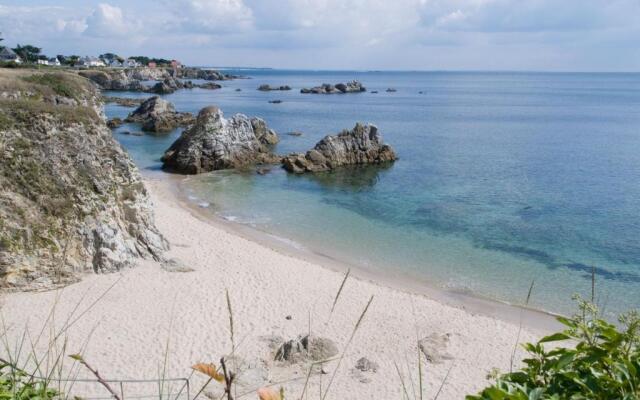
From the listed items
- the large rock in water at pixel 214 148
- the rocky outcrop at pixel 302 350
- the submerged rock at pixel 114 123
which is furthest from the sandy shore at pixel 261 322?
the submerged rock at pixel 114 123

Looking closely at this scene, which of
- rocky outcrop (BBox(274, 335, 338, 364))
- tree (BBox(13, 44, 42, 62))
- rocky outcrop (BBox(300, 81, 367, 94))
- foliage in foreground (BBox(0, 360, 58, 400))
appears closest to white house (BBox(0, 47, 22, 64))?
tree (BBox(13, 44, 42, 62))

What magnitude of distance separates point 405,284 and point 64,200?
1283 cm

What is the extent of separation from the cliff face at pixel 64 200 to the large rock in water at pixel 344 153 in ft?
66.8

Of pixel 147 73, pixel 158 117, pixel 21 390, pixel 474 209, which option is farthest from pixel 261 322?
pixel 147 73

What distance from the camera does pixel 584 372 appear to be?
305 cm

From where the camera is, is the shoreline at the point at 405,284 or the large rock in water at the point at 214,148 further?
the large rock in water at the point at 214,148

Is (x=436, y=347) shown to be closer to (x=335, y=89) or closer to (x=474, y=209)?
(x=474, y=209)

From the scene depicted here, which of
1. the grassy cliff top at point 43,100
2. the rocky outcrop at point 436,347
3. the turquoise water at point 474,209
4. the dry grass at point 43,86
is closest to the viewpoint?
the rocky outcrop at point 436,347

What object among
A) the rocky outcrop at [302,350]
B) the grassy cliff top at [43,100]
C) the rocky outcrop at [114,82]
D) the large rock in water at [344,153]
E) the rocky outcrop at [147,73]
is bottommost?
the rocky outcrop at [302,350]

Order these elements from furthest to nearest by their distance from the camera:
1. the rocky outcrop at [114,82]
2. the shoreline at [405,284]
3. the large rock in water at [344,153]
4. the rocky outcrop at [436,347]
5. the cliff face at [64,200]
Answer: the rocky outcrop at [114,82]
the large rock in water at [344,153]
the shoreline at [405,284]
the cliff face at [64,200]
the rocky outcrop at [436,347]

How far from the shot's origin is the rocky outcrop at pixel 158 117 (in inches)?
2388

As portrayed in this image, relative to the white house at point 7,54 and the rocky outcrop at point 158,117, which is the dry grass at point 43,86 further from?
the white house at point 7,54

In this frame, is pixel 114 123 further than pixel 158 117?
Yes

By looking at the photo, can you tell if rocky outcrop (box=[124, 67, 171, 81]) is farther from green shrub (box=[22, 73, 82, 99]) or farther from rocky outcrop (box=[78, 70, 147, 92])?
green shrub (box=[22, 73, 82, 99])
